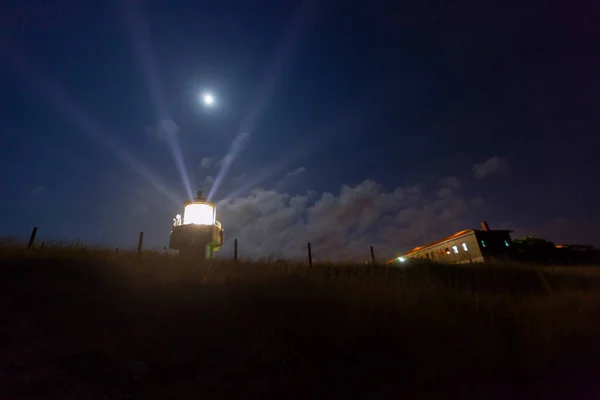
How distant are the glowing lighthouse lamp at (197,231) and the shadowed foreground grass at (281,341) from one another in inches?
243

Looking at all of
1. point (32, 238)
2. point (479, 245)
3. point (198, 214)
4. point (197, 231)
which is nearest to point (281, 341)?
point (197, 231)

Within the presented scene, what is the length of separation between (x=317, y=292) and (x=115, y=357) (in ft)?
16.0

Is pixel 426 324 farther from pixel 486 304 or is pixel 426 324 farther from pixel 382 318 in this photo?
pixel 486 304

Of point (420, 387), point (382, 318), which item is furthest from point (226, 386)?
point (382, 318)

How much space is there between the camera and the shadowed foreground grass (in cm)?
433

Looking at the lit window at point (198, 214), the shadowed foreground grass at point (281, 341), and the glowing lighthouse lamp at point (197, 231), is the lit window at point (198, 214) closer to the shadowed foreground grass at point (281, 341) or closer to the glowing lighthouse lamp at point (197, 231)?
the glowing lighthouse lamp at point (197, 231)

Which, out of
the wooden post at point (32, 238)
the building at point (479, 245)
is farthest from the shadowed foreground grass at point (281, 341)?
the building at point (479, 245)

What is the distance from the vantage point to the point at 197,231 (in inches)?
607

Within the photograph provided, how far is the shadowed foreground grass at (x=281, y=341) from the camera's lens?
4.33 meters

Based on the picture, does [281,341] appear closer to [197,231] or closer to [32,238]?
[197,231]

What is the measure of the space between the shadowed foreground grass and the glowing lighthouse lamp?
6169mm

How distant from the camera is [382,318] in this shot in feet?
21.2

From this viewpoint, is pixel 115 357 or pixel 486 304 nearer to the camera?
pixel 115 357

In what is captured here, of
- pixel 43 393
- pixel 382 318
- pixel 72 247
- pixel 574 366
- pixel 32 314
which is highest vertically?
pixel 72 247
